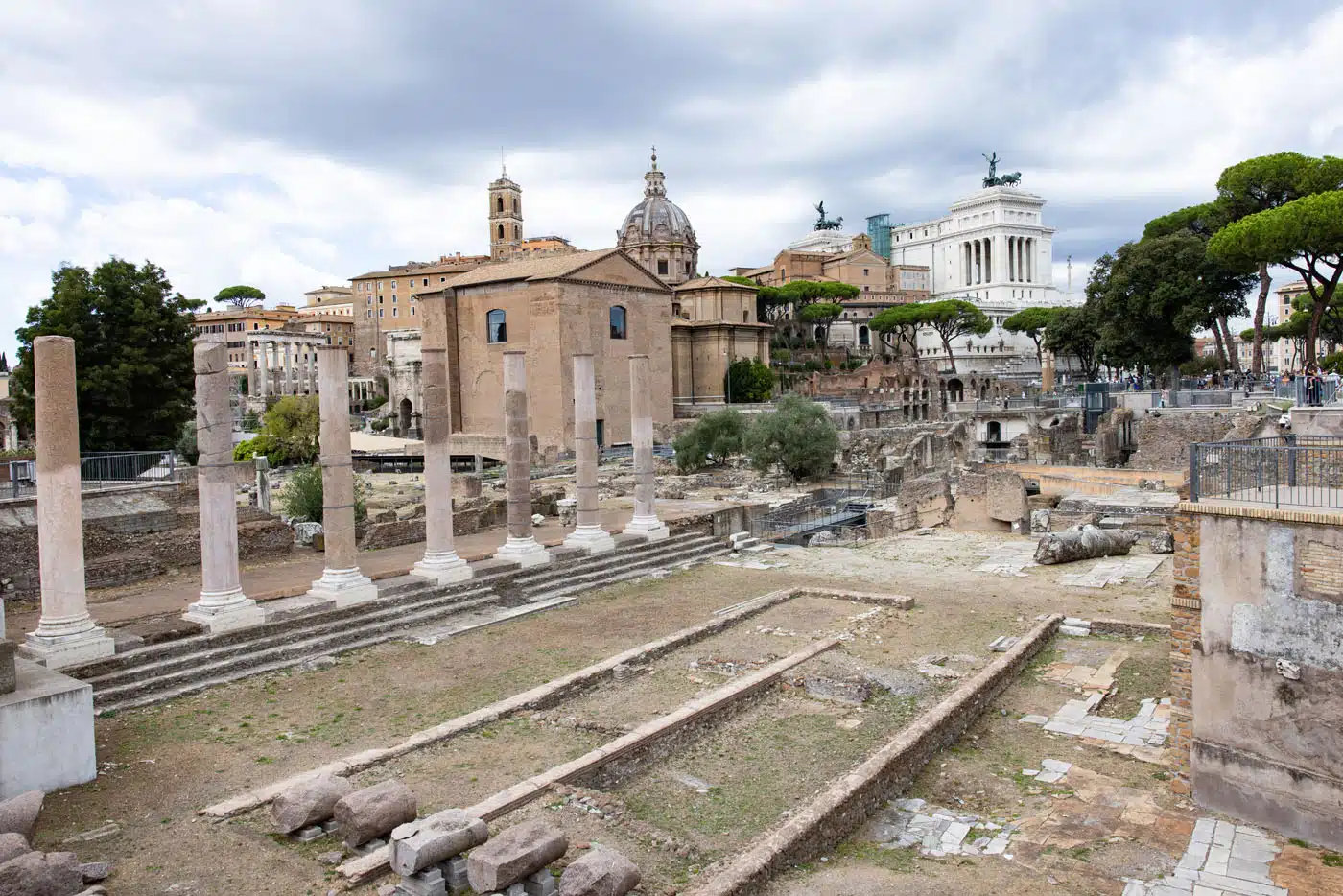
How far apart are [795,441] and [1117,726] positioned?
2314 cm

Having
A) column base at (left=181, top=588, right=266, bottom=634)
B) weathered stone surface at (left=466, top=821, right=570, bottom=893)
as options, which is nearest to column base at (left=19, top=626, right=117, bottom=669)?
column base at (left=181, top=588, right=266, bottom=634)

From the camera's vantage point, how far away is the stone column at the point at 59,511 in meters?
9.99

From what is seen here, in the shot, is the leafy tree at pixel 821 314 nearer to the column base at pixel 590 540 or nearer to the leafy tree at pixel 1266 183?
the leafy tree at pixel 1266 183

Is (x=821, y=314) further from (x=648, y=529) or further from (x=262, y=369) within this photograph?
(x=648, y=529)

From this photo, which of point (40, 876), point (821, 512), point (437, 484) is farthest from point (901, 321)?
point (40, 876)

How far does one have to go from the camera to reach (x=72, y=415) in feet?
33.5

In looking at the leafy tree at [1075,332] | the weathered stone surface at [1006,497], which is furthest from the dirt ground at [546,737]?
the leafy tree at [1075,332]

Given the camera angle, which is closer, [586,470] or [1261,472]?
[1261,472]

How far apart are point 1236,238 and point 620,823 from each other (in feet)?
109

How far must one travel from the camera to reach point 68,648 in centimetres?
1008

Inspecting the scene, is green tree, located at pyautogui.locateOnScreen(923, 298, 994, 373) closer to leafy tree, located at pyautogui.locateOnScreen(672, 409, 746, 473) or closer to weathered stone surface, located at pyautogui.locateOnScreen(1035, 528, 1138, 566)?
leafy tree, located at pyautogui.locateOnScreen(672, 409, 746, 473)

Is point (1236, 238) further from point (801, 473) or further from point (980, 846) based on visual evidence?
point (980, 846)

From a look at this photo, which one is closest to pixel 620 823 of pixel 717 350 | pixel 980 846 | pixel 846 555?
pixel 980 846

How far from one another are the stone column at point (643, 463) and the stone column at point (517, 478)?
9.03 ft
